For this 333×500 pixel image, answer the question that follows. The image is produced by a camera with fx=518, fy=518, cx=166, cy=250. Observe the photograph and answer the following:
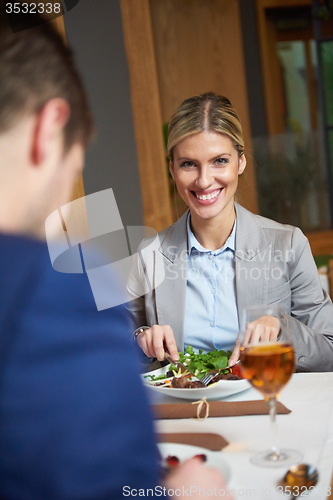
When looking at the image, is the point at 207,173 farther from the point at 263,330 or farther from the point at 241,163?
the point at 263,330

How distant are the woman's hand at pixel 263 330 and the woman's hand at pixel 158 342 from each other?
0.43m

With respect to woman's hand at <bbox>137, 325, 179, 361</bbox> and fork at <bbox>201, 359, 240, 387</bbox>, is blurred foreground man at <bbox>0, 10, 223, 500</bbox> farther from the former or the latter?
woman's hand at <bbox>137, 325, 179, 361</bbox>

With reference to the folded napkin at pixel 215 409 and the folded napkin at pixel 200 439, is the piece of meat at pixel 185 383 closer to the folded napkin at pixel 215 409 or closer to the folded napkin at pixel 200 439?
the folded napkin at pixel 215 409

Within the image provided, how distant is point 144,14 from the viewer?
11.4 ft

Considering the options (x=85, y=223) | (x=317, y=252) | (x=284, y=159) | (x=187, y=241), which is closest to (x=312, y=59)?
(x=284, y=159)

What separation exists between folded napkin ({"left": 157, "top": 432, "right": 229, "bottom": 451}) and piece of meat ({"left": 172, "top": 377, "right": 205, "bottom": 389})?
8.3 inches

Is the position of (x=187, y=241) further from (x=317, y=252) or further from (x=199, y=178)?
(x=317, y=252)

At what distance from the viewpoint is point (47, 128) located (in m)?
0.39

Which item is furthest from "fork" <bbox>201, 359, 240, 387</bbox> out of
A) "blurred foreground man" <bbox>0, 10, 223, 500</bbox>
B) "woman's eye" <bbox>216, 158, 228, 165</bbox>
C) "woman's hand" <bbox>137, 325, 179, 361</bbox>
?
"woman's eye" <bbox>216, 158, 228, 165</bbox>

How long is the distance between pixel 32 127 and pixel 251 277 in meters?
1.18

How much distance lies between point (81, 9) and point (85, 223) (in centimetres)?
128

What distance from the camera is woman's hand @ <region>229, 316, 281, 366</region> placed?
2.35ft

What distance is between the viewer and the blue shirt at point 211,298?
148 cm

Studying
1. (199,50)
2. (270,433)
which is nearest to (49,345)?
(270,433)
